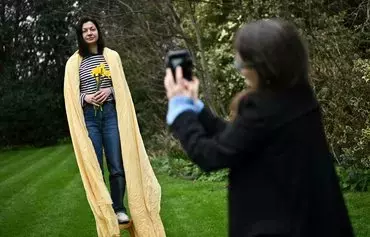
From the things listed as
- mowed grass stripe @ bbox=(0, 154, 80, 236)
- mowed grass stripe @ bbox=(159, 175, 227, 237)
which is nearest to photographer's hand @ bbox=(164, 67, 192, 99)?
mowed grass stripe @ bbox=(159, 175, 227, 237)

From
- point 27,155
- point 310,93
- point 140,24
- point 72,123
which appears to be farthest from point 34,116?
point 310,93

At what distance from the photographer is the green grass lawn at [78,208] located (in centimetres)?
630

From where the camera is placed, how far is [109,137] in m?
5.04

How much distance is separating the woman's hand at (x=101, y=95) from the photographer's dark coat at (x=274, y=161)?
291 cm

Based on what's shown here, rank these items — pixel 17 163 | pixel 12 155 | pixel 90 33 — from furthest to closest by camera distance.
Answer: pixel 12 155 < pixel 17 163 < pixel 90 33

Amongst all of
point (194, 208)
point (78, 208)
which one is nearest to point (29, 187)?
point (78, 208)

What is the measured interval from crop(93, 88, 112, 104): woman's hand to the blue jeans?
6 centimetres

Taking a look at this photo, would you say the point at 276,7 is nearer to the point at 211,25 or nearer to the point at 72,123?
the point at 211,25

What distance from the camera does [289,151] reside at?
205cm

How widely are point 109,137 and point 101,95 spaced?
33 centimetres

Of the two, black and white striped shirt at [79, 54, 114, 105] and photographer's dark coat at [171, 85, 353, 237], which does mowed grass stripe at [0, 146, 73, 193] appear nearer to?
black and white striped shirt at [79, 54, 114, 105]

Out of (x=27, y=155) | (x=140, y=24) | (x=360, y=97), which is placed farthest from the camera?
(x=27, y=155)

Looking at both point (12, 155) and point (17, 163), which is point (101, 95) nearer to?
point (17, 163)

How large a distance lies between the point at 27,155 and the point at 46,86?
19.0 feet
